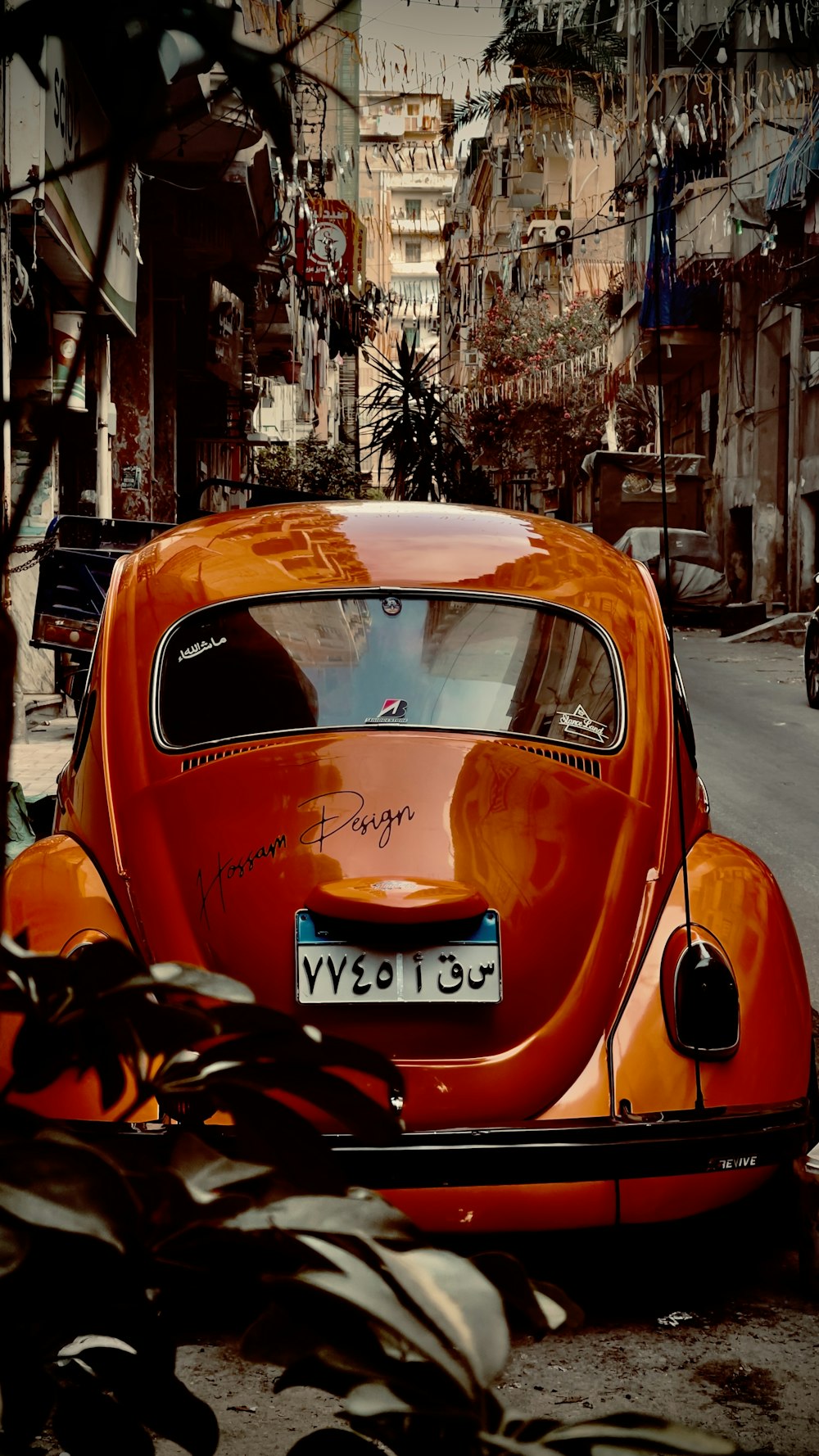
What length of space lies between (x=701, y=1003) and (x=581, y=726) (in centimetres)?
83

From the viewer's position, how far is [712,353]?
39.1 meters

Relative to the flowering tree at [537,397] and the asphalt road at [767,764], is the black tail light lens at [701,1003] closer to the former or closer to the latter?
the asphalt road at [767,764]

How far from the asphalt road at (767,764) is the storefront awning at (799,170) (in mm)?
7092

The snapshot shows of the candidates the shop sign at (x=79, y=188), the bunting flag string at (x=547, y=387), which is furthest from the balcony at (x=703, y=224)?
the shop sign at (x=79, y=188)

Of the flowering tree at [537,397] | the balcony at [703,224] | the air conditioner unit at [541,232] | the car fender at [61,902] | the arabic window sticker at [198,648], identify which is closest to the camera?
the car fender at [61,902]

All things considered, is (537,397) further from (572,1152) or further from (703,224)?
(572,1152)

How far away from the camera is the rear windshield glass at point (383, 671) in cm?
392

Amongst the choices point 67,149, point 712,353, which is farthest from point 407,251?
point 67,149

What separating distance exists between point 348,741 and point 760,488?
102 feet

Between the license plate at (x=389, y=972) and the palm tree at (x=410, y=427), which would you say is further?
the palm tree at (x=410, y=427)

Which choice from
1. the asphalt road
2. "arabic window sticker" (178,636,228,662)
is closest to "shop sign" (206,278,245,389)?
the asphalt road

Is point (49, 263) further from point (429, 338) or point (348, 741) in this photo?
point (429, 338)

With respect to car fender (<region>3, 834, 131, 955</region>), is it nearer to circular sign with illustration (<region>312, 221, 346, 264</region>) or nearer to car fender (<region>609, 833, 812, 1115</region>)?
car fender (<region>609, 833, 812, 1115</region>)

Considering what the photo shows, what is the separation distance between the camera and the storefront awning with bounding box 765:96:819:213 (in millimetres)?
23531
